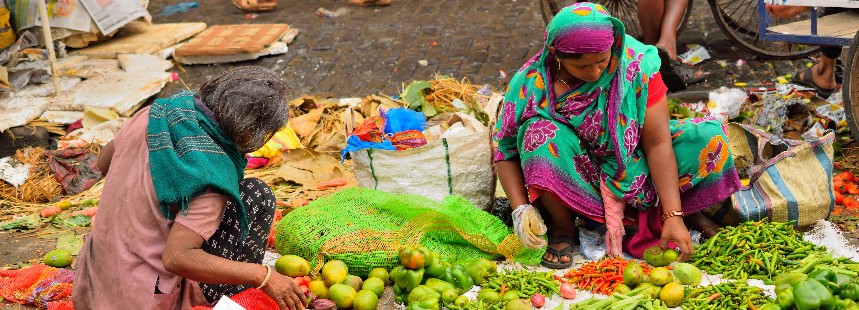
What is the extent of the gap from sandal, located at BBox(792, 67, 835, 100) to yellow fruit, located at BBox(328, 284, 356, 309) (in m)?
3.26

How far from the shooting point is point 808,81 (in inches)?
Result: 211

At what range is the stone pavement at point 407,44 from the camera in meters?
6.26

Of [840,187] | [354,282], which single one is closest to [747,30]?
[840,187]

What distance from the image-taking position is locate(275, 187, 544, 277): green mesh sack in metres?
3.47

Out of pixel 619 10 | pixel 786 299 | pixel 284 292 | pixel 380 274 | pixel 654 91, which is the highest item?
pixel 654 91

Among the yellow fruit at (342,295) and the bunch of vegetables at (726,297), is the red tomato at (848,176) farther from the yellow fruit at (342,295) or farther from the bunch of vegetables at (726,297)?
the yellow fruit at (342,295)

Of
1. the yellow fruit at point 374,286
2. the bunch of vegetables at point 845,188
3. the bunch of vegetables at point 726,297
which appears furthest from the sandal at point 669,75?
the yellow fruit at point 374,286

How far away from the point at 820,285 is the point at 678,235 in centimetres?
66

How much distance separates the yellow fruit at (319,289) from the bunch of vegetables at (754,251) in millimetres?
1385

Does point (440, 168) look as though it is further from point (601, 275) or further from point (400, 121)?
point (601, 275)

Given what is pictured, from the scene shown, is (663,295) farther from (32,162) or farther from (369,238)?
(32,162)

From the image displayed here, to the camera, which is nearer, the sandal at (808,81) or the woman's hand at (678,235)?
the woman's hand at (678,235)

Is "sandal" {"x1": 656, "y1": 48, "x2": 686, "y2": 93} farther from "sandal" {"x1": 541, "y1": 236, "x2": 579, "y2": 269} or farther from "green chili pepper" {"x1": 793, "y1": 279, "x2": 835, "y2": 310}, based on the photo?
"green chili pepper" {"x1": 793, "y1": 279, "x2": 835, "y2": 310}

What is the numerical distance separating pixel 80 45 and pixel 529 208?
4794mm
